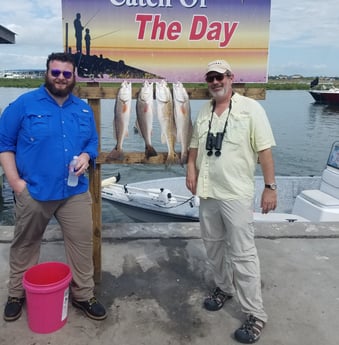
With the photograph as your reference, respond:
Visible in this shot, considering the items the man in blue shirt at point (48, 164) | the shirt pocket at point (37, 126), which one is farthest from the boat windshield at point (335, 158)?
the shirt pocket at point (37, 126)

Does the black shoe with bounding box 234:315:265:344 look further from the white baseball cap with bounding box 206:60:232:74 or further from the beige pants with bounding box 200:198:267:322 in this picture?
the white baseball cap with bounding box 206:60:232:74

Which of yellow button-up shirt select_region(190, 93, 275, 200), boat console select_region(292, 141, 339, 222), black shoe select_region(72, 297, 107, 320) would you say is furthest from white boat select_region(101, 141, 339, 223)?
black shoe select_region(72, 297, 107, 320)

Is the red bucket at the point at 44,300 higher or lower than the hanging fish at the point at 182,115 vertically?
lower

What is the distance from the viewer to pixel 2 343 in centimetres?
250

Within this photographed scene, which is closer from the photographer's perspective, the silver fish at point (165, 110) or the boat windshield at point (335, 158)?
the silver fish at point (165, 110)

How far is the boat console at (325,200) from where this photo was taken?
589 cm

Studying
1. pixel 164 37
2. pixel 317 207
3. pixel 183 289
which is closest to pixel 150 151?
pixel 164 37

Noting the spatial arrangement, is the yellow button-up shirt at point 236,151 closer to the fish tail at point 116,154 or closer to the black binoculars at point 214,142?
the black binoculars at point 214,142

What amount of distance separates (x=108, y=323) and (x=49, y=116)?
1474mm

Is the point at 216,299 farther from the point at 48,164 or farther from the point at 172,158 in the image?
the point at 48,164

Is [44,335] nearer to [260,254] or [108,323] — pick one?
[108,323]

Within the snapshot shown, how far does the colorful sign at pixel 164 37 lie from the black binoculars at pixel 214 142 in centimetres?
66

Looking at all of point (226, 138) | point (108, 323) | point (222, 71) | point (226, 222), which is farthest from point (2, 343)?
point (222, 71)

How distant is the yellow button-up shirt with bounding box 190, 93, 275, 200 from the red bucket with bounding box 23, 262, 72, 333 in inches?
45.0
